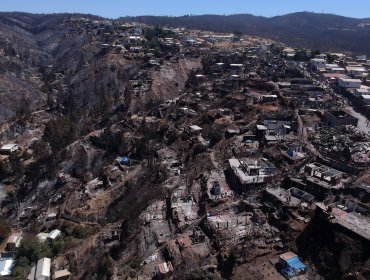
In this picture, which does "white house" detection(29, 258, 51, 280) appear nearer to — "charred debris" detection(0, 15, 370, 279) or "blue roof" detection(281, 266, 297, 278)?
"charred debris" detection(0, 15, 370, 279)

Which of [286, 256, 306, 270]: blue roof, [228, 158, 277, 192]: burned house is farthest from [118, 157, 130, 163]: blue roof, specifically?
[286, 256, 306, 270]: blue roof

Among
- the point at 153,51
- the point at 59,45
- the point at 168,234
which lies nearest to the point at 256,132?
the point at 168,234

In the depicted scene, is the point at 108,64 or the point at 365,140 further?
the point at 108,64

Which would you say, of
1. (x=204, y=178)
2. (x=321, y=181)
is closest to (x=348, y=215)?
(x=321, y=181)

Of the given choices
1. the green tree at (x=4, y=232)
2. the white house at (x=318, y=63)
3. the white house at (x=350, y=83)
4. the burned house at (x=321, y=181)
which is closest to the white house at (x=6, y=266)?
the green tree at (x=4, y=232)

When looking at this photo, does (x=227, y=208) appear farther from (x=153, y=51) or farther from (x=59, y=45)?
(x=59, y=45)
